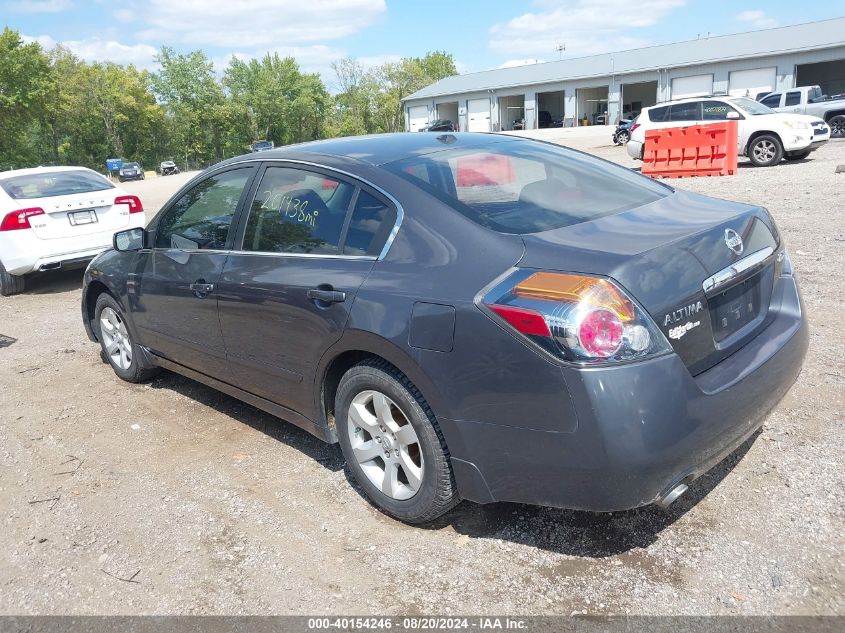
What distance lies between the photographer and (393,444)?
10.2 feet

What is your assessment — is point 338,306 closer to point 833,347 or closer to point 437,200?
point 437,200

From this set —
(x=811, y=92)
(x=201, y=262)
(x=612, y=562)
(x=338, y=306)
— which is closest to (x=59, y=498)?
(x=201, y=262)

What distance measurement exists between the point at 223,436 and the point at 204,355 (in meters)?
0.53

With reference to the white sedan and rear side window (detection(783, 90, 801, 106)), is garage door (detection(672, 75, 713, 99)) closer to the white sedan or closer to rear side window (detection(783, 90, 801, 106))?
rear side window (detection(783, 90, 801, 106))

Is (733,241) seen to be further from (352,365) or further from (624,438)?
(352,365)

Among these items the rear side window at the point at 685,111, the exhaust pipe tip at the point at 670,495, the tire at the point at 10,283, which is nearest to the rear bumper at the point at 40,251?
the tire at the point at 10,283

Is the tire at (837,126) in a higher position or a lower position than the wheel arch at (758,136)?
lower

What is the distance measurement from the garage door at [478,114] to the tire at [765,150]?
45.9 m

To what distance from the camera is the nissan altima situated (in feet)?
8.04

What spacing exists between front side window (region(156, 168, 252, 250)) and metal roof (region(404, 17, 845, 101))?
4731cm

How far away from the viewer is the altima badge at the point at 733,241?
286 centimetres

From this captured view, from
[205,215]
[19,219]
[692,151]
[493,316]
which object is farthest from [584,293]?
[692,151]

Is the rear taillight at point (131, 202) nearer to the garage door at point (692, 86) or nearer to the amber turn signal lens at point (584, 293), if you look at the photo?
the amber turn signal lens at point (584, 293)

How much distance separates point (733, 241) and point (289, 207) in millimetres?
2158
